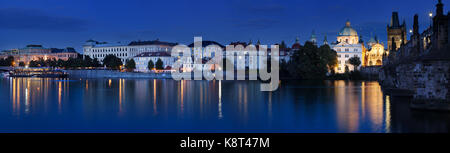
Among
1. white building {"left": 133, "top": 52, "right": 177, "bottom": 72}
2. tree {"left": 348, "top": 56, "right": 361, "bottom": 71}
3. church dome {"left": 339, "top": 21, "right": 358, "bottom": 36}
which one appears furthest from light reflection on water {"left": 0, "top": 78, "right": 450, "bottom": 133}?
white building {"left": 133, "top": 52, "right": 177, "bottom": 72}

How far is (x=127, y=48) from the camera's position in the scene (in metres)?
167

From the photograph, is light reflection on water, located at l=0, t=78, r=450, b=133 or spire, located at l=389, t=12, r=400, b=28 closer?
light reflection on water, located at l=0, t=78, r=450, b=133

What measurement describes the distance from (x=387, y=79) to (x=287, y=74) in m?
50.4

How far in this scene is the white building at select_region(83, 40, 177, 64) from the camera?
16488 cm

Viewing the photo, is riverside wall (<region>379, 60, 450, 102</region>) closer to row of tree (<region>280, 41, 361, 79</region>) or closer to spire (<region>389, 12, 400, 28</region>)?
row of tree (<region>280, 41, 361, 79</region>)

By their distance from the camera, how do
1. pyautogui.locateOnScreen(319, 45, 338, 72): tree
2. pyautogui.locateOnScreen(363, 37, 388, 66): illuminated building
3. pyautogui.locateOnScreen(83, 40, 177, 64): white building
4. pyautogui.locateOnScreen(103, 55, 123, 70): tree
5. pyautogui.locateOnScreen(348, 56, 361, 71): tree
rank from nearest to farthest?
pyautogui.locateOnScreen(319, 45, 338, 72): tree
pyautogui.locateOnScreen(348, 56, 361, 71): tree
pyautogui.locateOnScreen(363, 37, 388, 66): illuminated building
pyautogui.locateOnScreen(103, 55, 123, 70): tree
pyautogui.locateOnScreen(83, 40, 177, 64): white building

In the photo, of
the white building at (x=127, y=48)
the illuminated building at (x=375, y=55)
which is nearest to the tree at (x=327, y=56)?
the illuminated building at (x=375, y=55)

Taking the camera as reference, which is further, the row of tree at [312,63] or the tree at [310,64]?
the row of tree at [312,63]

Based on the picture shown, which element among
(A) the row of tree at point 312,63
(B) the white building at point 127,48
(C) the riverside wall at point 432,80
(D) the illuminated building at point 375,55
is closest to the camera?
(C) the riverside wall at point 432,80

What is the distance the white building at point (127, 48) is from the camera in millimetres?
164875

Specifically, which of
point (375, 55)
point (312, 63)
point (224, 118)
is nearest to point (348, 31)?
point (375, 55)

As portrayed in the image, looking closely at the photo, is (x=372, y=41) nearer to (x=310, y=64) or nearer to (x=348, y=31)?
(x=348, y=31)

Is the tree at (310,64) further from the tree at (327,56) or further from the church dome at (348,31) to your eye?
the church dome at (348,31)
